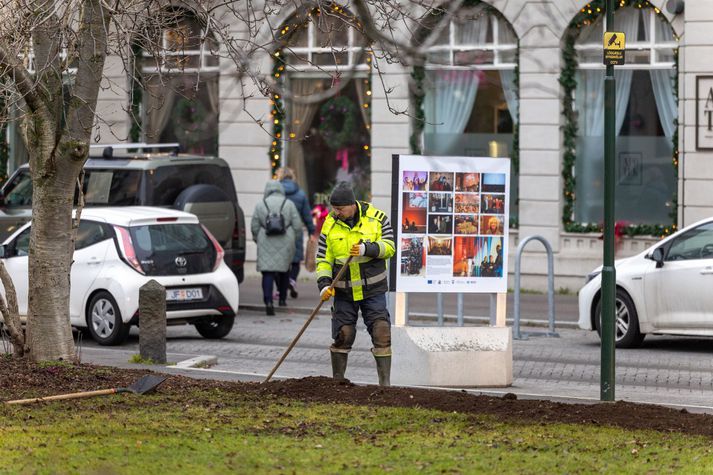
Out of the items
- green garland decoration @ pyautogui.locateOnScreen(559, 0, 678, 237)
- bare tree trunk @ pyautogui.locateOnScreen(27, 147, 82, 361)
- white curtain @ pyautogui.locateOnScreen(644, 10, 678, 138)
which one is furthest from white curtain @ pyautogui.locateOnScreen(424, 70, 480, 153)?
bare tree trunk @ pyautogui.locateOnScreen(27, 147, 82, 361)

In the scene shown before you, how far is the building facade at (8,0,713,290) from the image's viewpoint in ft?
72.8

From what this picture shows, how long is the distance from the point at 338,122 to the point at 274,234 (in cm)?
599

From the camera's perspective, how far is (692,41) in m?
22.1

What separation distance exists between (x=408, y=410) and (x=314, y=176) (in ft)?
54.3

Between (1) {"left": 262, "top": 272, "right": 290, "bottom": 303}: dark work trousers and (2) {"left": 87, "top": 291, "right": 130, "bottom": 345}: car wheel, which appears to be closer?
(2) {"left": 87, "top": 291, "right": 130, "bottom": 345}: car wheel

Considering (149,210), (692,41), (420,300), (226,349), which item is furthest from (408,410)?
(692,41)

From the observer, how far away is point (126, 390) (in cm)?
1052

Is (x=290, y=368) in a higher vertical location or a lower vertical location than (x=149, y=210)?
lower

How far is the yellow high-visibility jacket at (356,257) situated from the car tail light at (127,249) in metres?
4.98

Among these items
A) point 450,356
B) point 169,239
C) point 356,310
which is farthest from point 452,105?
point 356,310

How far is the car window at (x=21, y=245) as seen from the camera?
17328mm

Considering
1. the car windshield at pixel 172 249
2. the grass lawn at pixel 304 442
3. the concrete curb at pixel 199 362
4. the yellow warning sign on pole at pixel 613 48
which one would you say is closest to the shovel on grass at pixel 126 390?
the grass lawn at pixel 304 442

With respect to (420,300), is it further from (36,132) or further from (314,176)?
(36,132)

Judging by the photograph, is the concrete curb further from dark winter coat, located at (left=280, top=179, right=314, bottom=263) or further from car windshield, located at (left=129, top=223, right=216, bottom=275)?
dark winter coat, located at (left=280, top=179, right=314, bottom=263)
